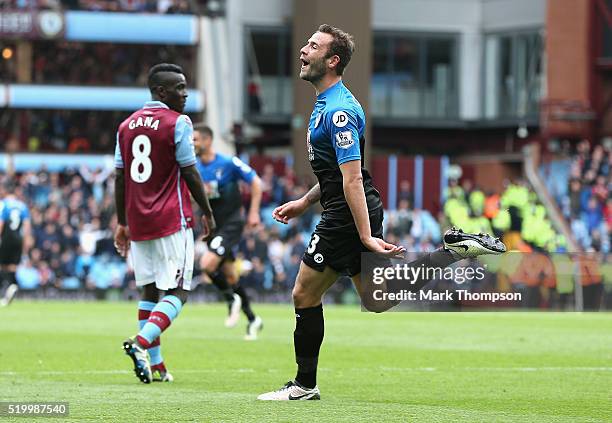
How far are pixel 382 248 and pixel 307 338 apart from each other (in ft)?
2.95

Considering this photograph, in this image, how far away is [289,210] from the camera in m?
9.95

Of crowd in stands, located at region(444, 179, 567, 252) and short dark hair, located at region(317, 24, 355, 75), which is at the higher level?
short dark hair, located at region(317, 24, 355, 75)

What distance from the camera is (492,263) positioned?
1027 cm

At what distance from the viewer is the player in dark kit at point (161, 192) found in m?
11.0

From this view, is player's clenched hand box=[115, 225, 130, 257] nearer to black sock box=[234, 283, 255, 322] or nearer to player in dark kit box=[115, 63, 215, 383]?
player in dark kit box=[115, 63, 215, 383]

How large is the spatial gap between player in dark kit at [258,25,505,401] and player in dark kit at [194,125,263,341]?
7024mm

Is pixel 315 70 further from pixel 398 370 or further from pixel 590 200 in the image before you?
pixel 590 200

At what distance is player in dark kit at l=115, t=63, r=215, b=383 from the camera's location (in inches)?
434

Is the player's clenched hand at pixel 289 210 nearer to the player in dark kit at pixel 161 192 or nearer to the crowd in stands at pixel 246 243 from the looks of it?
the player in dark kit at pixel 161 192

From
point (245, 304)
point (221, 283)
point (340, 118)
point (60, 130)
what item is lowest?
point (245, 304)

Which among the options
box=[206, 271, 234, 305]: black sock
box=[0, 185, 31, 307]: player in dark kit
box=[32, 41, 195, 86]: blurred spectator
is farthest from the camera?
box=[32, 41, 195, 86]: blurred spectator

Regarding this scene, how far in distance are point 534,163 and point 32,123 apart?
15.2 m

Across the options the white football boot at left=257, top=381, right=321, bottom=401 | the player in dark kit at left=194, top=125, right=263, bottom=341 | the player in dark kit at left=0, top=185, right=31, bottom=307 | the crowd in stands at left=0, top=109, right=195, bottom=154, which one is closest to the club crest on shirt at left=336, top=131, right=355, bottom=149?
the white football boot at left=257, top=381, right=321, bottom=401

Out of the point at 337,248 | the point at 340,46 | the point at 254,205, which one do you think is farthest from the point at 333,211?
the point at 254,205
